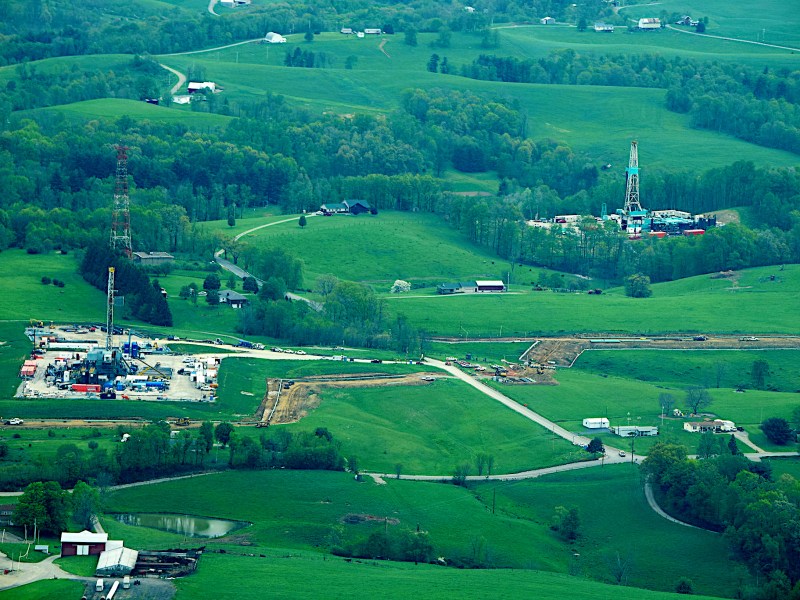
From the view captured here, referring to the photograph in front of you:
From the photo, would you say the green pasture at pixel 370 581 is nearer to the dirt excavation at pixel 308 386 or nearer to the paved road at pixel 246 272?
the dirt excavation at pixel 308 386

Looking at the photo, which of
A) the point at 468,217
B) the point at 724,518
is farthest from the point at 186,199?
the point at 724,518

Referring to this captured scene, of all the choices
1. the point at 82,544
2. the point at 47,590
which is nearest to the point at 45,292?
the point at 82,544

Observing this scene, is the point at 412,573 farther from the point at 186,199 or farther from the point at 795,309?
the point at 186,199

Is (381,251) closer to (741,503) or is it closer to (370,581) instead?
(741,503)

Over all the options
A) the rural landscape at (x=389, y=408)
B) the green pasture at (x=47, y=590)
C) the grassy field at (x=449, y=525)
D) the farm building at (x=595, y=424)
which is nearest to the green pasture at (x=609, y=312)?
the rural landscape at (x=389, y=408)

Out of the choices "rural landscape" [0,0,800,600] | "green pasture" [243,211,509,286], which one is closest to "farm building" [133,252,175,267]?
"rural landscape" [0,0,800,600]
